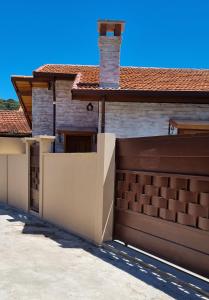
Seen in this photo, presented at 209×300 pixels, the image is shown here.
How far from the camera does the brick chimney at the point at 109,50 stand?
1114 centimetres

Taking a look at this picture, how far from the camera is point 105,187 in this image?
6.00m

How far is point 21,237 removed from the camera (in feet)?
22.4

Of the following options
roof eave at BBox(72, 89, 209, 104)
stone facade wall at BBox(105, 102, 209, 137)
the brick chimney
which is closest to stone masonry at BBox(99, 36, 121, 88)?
the brick chimney

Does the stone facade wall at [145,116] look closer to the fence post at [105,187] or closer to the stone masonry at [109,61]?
the stone masonry at [109,61]

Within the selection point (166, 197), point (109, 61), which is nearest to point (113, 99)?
point (109, 61)

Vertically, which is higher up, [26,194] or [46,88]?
[46,88]

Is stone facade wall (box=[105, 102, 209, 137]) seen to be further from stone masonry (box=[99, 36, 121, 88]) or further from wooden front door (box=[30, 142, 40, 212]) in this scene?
wooden front door (box=[30, 142, 40, 212])

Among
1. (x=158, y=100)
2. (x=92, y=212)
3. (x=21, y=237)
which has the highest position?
(x=158, y=100)

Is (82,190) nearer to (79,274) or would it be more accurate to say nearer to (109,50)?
(79,274)

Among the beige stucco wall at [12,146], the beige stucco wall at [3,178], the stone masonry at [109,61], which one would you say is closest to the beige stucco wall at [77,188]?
the beige stucco wall at [3,178]

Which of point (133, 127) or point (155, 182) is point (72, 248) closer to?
point (155, 182)

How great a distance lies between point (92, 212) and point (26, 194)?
4.09m

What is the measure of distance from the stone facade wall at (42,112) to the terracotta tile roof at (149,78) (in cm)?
103

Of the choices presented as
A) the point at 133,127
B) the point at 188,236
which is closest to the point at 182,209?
the point at 188,236
